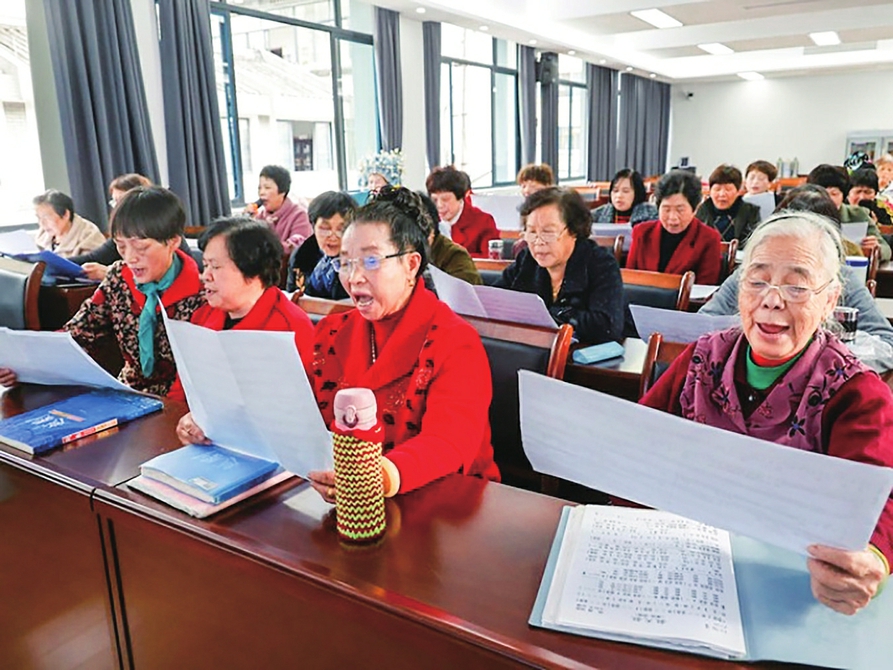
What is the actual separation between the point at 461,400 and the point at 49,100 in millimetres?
4433

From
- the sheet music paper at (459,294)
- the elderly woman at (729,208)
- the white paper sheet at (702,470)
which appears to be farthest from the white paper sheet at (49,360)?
the elderly woman at (729,208)

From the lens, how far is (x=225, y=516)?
3.34 feet

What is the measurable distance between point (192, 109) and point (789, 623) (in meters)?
5.22

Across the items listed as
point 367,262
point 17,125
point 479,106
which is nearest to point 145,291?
point 367,262

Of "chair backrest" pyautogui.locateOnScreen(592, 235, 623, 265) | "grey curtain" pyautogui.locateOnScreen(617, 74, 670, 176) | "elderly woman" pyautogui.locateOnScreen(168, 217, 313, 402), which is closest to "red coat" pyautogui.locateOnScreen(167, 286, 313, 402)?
"elderly woman" pyautogui.locateOnScreen(168, 217, 313, 402)

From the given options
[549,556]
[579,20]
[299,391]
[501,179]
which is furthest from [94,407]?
[501,179]

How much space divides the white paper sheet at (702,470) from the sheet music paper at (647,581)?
0.25 feet

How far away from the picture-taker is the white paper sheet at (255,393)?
966mm

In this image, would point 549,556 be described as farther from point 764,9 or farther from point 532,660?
point 764,9

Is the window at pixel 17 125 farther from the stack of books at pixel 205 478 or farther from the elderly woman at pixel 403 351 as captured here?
the stack of books at pixel 205 478

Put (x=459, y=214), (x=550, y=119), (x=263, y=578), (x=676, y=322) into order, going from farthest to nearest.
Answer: (x=550, y=119) < (x=459, y=214) < (x=676, y=322) < (x=263, y=578)

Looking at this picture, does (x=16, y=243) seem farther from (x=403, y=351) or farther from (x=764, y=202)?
(x=764, y=202)

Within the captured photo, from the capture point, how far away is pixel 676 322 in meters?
1.76

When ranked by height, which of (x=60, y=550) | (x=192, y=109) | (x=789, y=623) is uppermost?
(x=192, y=109)
